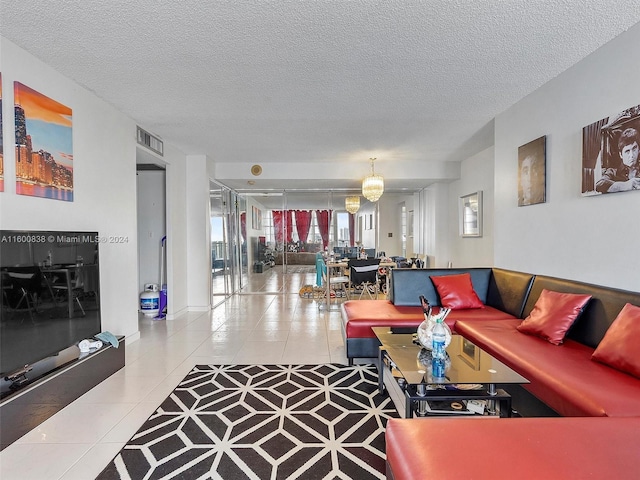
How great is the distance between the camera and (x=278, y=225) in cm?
812

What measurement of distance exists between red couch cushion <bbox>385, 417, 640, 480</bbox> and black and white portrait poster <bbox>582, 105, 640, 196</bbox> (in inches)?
66.5

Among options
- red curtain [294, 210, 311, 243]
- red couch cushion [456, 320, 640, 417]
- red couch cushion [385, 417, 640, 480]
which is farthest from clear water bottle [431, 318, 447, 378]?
red curtain [294, 210, 311, 243]

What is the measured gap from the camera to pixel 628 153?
7.29ft

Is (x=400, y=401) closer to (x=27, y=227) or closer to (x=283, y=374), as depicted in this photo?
(x=283, y=374)

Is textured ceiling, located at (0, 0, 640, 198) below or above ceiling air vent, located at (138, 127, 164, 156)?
above

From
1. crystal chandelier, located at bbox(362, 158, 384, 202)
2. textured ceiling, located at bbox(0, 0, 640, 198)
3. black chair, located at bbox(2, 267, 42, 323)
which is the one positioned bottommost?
black chair, located at bbox(2, 267, 42, 323)

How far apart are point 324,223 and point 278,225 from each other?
116cm

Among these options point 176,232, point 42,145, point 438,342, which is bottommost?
point 438,342

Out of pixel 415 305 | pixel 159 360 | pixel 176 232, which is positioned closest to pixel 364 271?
pixel 415 305

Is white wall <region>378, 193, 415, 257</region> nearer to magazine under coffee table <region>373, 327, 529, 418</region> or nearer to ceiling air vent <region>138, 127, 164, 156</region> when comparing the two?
ceiling air vent <region>138, 127, 164, 156</region>

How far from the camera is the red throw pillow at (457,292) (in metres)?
3.46

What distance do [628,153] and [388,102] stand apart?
203 centimetres

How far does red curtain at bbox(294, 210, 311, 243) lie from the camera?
28.1 feet

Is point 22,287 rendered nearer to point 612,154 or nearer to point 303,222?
point 612,154
